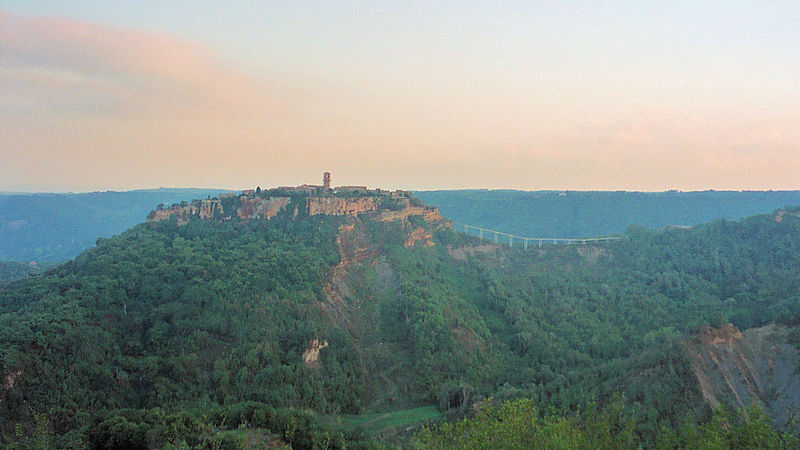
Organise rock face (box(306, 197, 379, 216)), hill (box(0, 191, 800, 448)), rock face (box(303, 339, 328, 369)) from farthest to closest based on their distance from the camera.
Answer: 1. rock face (box(306, 197, 379, 216))
2. rock face (box(303, 339, 328, 369))
3. hill (box(0, 191, 800, 448))

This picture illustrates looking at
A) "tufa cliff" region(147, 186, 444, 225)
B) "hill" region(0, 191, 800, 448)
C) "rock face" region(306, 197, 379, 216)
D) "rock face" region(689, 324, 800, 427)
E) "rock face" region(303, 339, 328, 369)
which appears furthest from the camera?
"tufa cliff" region(147, 186, 444, 225)

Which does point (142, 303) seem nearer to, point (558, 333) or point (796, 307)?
point (558, 333)

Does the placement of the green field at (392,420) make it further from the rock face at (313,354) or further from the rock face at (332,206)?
the rock face at (332,206)

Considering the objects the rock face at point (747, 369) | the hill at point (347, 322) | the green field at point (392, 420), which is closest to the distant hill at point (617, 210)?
the hill at point (347, 322)

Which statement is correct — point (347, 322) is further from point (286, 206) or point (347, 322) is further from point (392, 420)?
point (286, 206)

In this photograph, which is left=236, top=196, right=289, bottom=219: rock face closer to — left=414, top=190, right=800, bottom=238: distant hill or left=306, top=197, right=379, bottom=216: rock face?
left=306, top=197, right=379, bottom=216: rock face

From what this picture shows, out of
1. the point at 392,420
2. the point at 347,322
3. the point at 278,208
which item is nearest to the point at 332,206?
the point at 278,208

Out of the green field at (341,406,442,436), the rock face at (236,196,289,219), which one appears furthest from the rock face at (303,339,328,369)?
the rock face at (236,196,289,219)
